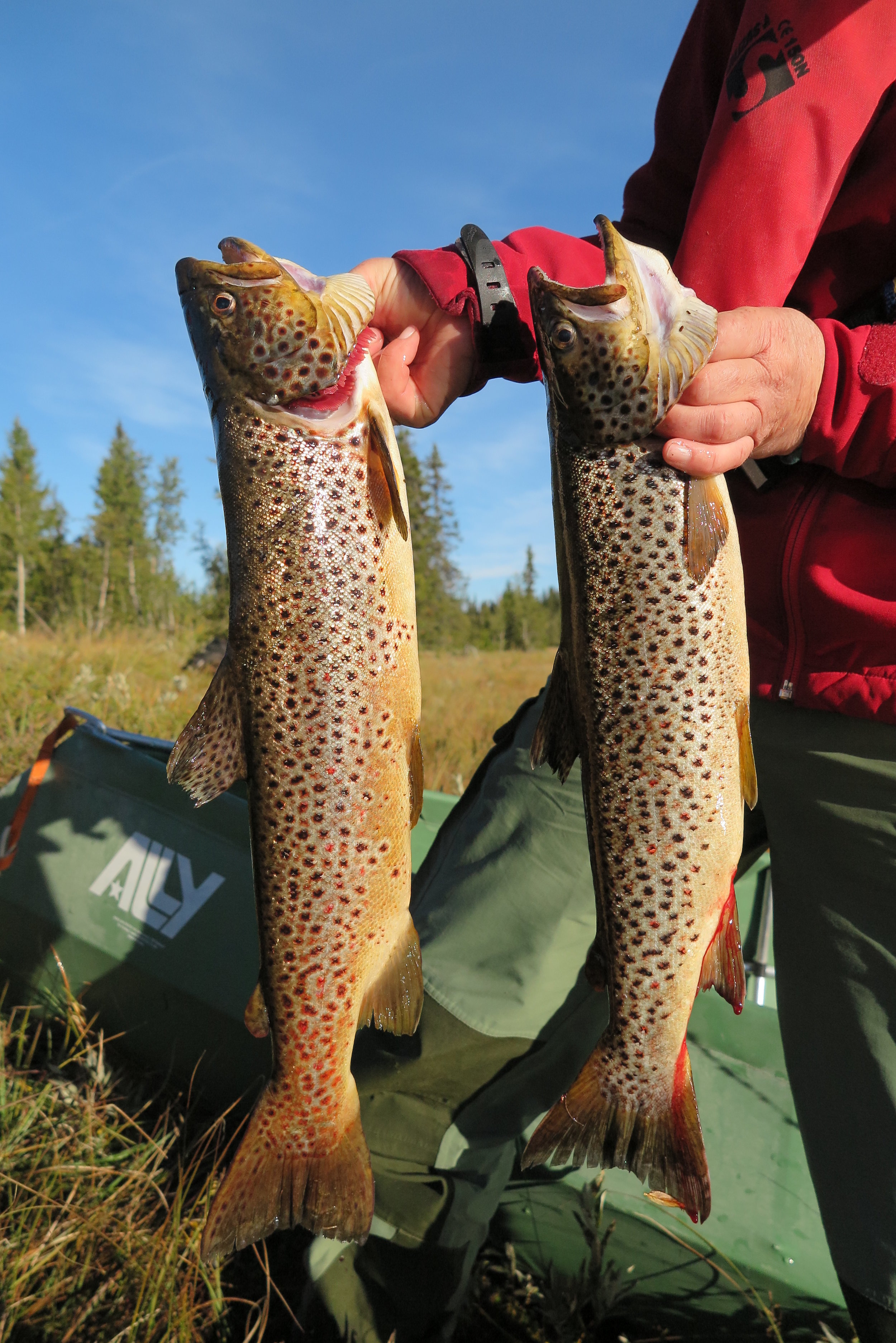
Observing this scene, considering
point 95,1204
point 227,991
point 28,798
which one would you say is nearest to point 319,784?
point 227,991

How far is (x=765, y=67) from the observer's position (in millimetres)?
1702

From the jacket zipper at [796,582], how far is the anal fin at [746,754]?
325 mm

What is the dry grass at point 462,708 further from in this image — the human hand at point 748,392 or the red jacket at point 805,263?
the human hand at point 748,392

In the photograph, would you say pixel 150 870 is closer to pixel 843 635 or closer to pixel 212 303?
pixel 212 303

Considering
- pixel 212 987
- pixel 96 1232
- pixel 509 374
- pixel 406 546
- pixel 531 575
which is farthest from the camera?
pixel 531 575

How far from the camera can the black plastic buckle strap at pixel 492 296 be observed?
6.71 ft

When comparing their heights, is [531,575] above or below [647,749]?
above

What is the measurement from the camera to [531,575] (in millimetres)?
89688

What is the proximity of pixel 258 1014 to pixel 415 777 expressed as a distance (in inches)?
30.1

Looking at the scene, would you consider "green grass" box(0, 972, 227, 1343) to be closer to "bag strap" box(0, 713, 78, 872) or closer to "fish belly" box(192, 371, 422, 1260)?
"bag strap" box(0, 713, 78, 872)

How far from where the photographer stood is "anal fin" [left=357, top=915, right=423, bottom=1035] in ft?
6.62

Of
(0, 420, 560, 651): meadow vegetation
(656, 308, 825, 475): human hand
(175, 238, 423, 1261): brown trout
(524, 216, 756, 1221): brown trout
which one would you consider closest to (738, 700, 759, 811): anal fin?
(524, 216, 756, 1221): brown trout

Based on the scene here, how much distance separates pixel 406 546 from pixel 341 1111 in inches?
59.7

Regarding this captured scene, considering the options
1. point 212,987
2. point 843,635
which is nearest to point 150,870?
point 212,987
